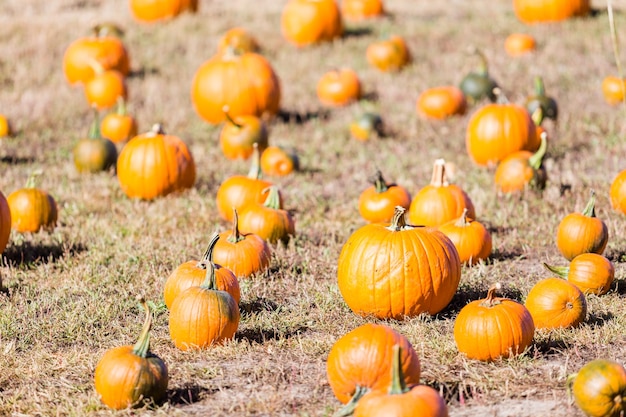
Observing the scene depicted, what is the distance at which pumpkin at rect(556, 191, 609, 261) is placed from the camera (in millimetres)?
6461

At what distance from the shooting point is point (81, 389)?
187 inches

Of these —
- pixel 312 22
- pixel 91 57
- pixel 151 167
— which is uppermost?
pixel 312 22

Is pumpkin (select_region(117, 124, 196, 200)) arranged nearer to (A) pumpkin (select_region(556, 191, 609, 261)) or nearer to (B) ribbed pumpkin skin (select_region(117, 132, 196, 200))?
(B) ribbed pumpkin skin (select_region(117, 132, 196, 200))

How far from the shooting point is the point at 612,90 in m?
11.3

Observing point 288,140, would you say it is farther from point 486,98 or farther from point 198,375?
point 198,375

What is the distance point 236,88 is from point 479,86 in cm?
292

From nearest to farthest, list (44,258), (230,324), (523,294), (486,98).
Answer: (230,324)
(523,294)
(44,258)
(486,98)

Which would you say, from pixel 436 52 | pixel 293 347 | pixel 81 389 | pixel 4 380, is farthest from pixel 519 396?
pixel 436 52

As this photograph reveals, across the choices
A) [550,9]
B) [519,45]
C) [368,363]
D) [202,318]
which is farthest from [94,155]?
[550,9]

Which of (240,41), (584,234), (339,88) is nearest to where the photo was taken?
(584,234)

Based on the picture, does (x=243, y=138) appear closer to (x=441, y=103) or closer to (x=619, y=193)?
(x=441, y=103)

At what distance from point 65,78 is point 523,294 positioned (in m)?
9.01

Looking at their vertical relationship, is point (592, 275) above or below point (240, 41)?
below

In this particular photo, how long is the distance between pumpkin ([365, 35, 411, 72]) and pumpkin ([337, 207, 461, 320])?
783 cm
